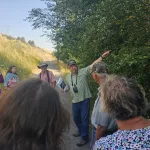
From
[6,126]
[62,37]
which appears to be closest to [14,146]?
[6,126]

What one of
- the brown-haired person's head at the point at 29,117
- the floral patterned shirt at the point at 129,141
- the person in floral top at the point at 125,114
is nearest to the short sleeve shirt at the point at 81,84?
the person in floral top at the point at 125,114

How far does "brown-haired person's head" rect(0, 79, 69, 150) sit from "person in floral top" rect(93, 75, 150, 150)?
0.52 metres

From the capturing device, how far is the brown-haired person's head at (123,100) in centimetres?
195

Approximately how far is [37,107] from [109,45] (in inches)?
163

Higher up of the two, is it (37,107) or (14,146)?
(37,107)

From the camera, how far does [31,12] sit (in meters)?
12.2

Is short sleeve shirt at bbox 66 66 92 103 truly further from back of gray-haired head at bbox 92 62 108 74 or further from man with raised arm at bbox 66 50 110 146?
back of gray-haired head at bbox 92 62 108 74

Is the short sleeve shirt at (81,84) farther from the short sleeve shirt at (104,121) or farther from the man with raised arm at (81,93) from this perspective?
the short sleeve shirt at (104,121)

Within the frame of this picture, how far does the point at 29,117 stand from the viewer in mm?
1396

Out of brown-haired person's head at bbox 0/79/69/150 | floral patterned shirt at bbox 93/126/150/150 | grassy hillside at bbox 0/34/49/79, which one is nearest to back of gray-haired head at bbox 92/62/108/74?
floral patterned shirt at bbox 93/126/150/150

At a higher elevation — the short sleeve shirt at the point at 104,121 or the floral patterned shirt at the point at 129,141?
the floral patterned shirt at the point at 129,141

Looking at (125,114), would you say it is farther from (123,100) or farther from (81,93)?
(81,93)

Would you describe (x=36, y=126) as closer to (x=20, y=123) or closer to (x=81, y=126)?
(x=20, y=123)

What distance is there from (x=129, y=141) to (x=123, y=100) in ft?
1.15
